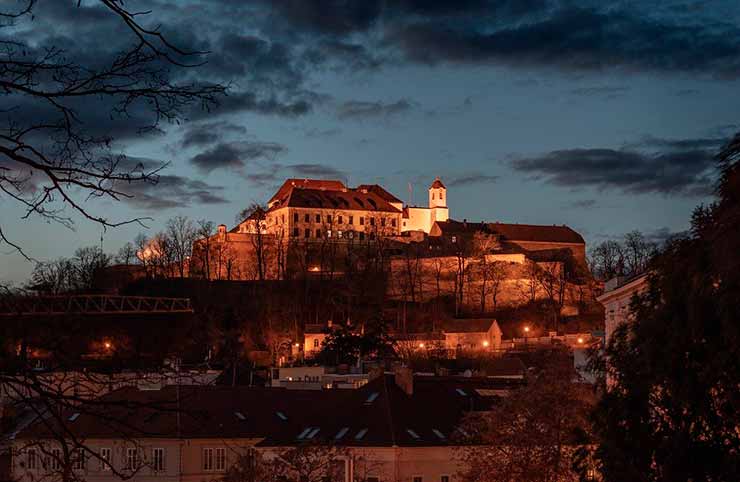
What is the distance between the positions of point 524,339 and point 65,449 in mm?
112404

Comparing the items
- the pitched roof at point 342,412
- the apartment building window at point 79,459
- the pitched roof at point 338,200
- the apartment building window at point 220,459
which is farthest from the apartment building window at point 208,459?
the pitched roof at point 338,200

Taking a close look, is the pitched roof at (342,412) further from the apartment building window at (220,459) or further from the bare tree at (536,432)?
the bare tree at (536,432)

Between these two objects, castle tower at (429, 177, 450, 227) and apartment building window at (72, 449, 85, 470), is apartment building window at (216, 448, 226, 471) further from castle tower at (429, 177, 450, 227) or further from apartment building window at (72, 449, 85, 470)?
castle tower at (429, 177, 450, 227)

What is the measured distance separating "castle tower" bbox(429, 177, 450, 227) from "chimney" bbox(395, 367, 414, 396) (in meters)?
115

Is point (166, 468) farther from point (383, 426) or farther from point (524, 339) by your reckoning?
point (524, 339)

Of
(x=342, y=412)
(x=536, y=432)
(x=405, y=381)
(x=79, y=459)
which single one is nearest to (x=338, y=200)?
(x=405, y=381)

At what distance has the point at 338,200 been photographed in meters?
160

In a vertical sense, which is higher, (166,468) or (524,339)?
(524,339)

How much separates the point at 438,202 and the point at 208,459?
413ft

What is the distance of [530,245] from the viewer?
155250 millimetres

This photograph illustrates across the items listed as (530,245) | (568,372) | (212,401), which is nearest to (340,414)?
(212,401)

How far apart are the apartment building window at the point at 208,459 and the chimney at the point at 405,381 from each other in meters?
8.54

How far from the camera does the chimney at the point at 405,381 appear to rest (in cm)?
5412

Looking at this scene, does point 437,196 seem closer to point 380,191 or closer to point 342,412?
point 380,191
